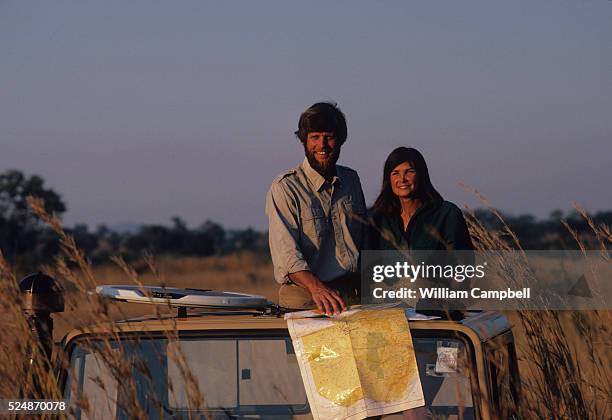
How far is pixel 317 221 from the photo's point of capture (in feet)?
15.7

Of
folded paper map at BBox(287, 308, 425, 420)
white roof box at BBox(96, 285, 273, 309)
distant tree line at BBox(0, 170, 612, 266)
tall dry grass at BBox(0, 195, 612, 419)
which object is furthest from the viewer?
distant tree line at BBox(0, 170, 612, 266)

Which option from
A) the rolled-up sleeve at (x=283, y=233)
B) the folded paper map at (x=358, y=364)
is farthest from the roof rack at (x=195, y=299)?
the rolled-up sleeve at (x=283, y=233)

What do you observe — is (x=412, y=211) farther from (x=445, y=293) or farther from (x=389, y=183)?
(x=445, y=293)

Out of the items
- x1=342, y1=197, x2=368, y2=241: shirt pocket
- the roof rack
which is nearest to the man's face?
x1=342, y1=197, x2=368, y2=241: shirt pocket

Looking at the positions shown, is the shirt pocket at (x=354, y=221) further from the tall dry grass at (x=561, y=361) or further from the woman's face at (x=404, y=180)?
the tall dry grass at (x=561, y=361)

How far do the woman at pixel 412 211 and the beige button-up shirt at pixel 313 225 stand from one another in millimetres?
133

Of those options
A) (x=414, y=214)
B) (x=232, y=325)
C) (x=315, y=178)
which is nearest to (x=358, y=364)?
(x=232, y=325)

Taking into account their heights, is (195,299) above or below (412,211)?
below

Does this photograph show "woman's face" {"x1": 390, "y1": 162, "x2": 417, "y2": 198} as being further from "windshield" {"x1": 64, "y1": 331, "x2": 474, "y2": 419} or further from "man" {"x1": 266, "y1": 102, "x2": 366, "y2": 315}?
"windshield" {"x1": 64, "y1": 331, "x2": 474, "y2": 419}

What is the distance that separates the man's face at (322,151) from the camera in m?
4.93

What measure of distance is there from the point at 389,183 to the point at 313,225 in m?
0.47

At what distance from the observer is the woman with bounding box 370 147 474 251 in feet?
15.4

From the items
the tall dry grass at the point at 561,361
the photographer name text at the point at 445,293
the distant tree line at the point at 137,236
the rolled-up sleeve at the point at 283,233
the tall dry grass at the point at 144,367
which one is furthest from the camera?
the distant tree line at the point at 137,236

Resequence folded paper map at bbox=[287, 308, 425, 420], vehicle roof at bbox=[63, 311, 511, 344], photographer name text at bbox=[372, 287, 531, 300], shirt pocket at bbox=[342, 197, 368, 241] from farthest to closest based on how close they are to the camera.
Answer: shirt pocket at bbox=[342, 197, 368, 241] < photographer name text at bbox=[372, 287, 531, 300] < vehicle roof at bbox=[63, 311, 511, 344] < folded paper map at bbox=[287, 308, 425, 420]
